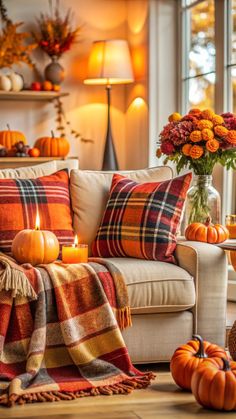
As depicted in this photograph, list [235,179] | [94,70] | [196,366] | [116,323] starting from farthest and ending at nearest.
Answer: [94,70]
[235,179]
[116,323]
[196,366]

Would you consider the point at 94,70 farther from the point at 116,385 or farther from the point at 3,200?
the point at 116,385

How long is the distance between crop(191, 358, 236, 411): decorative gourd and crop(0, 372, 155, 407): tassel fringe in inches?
12.6

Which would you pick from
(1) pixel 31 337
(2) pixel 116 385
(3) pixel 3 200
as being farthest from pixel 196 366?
(3) pixel 3 200

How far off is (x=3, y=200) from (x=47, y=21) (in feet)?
9.37

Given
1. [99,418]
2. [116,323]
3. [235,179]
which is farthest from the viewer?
[235,179]

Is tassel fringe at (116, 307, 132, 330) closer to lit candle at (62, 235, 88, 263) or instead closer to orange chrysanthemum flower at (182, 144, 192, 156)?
lit candle at (62, 235, 88, 263)

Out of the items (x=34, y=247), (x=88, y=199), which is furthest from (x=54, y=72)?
(x=34, y=247)

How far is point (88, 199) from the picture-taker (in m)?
3.83

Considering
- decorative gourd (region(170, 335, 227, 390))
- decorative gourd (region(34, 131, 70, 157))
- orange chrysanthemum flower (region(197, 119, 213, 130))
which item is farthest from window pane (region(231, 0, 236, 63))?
decorative gourd (region(170, 335, 227, 390))

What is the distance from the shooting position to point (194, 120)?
3.75 m

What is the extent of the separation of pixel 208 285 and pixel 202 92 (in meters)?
2.44

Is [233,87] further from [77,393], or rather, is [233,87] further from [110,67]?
[77,393]

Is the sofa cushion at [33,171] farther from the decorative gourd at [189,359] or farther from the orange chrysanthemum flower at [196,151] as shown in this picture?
the decorative gourd at [189,359]

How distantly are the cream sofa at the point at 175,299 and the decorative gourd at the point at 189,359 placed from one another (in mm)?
293
